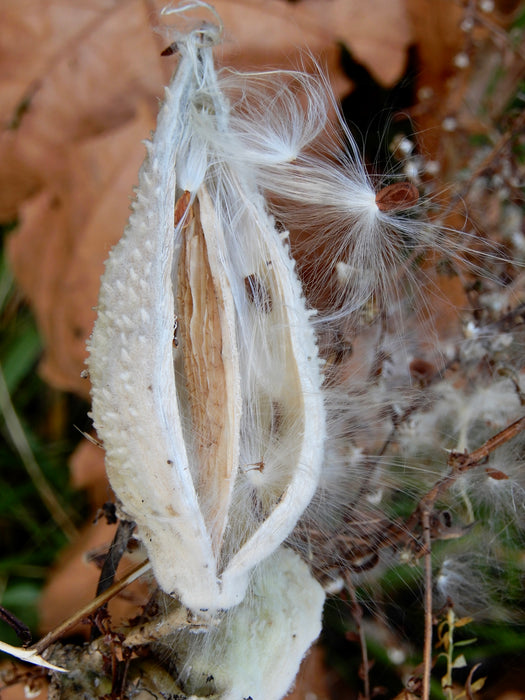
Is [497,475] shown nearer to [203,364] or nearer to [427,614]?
[427,614]

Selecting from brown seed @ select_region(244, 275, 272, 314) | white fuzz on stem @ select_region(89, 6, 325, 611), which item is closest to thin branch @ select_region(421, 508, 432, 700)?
white fuzz on stem @ select_region(89, 6, 325, 611)

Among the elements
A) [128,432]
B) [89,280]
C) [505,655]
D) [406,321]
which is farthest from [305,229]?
[505,655]

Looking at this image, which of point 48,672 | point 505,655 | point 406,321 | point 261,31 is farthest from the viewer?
point 261,31

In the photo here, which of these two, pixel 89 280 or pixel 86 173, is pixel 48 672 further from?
pixel 86 173

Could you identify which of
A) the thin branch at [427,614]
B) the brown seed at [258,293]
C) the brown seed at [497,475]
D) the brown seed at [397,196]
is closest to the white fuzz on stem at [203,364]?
the brown seed at [258,293]

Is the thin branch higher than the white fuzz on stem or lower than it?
lower

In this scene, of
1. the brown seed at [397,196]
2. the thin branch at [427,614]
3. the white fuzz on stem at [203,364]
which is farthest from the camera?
the thin branch at [427,614]

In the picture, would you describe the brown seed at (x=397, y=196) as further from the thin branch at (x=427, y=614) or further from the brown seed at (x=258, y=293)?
the thin branch at (x=427, y=614)

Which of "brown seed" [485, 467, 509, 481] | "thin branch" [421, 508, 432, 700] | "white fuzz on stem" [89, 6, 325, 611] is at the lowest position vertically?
"thin branch" [421, 508, 432, 700]

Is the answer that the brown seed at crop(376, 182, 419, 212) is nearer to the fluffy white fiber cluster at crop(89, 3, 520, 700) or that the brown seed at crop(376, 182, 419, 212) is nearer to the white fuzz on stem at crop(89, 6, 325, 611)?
the fluffy white fiber cluster at crop(89, 3, 520, 700)
